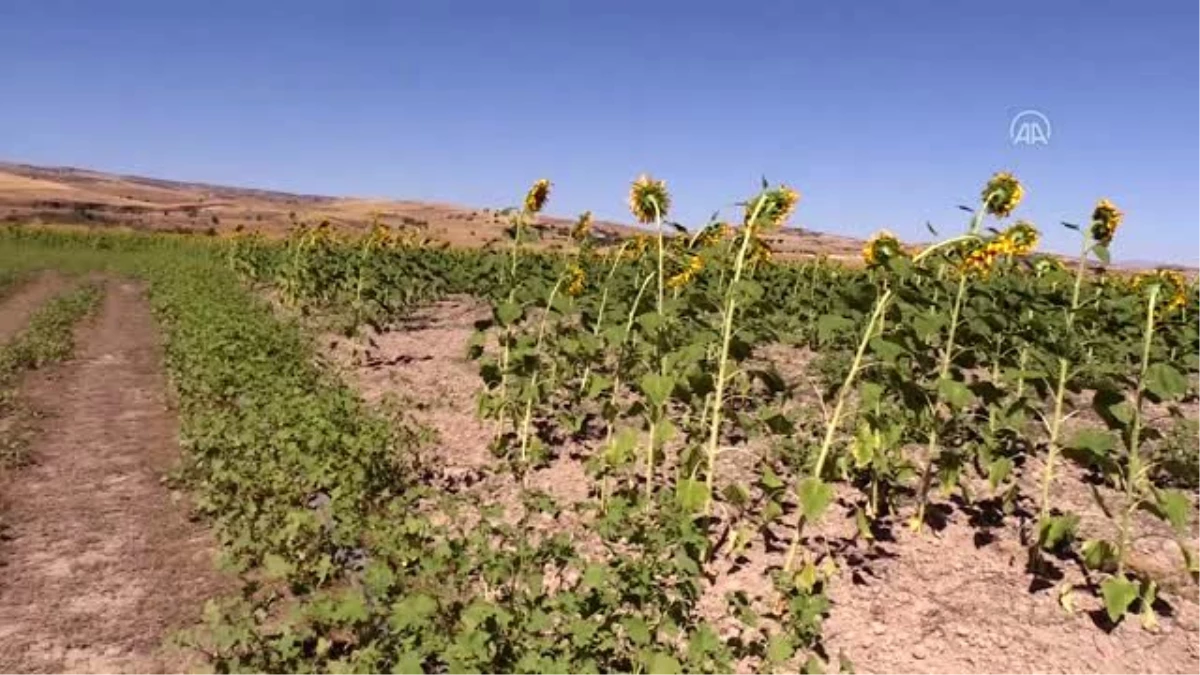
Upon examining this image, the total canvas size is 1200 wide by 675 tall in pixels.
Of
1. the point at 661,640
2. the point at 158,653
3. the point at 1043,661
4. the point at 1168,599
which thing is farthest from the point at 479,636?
the point at 1168,599

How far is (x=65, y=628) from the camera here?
18.6ft

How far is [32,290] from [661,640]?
29274 mm

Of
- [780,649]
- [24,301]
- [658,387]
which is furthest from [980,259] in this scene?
[24,301]

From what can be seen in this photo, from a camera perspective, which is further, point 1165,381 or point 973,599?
point 973,599

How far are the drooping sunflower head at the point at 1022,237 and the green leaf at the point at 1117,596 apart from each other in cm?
202

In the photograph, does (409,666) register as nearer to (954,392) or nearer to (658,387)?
(658,387)

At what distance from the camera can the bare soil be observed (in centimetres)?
499

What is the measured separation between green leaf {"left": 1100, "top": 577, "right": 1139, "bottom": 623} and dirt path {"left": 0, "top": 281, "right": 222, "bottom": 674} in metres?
5.11

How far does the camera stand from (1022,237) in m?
6.21

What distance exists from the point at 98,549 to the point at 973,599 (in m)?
6.17

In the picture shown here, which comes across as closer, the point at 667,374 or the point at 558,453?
the point at 667,374

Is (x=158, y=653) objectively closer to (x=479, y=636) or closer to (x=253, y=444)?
(x=479, y=636)

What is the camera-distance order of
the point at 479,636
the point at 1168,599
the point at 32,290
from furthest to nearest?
the point at 32,290 → the point at 1168,599 → the point at 479,636

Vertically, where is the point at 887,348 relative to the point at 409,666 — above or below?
above
